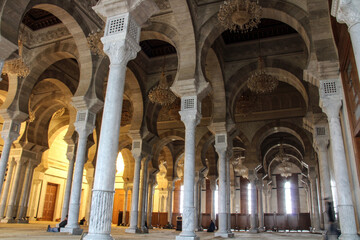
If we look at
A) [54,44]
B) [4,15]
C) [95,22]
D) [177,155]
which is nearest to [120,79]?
[4,15]

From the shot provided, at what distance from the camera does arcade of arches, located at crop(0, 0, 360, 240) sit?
5.20m

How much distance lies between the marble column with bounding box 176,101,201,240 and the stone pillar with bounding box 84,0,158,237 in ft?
8.83

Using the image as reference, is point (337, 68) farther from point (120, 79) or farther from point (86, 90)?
point (86, 90)

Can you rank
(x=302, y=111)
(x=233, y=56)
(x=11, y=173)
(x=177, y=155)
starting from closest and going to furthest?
(x=233, y=56) → (x=11, y=173) → (x=302, y=111) → (x=177, y=155)

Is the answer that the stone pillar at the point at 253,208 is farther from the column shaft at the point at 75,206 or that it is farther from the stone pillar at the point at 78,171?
the column shaft at the point at 75,206

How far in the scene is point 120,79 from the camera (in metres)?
4.83

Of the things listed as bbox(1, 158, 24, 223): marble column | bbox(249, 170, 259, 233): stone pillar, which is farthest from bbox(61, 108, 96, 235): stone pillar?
bbox(249, 170, 259, 233): stone pillar

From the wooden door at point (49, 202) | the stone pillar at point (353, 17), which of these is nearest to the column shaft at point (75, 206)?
the stone pillar at point (353, 17)

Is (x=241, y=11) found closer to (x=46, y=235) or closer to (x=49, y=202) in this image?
(x=46, y=235)

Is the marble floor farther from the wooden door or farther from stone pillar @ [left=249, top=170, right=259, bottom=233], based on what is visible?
the wooden door

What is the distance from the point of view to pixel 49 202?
20469 mm

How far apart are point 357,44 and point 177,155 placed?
55.3 ft

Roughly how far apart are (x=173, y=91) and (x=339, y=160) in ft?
13.9

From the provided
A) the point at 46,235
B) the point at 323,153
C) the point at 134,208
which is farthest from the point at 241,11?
the point at 134,208
